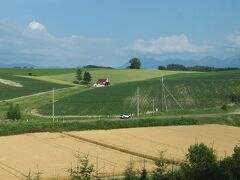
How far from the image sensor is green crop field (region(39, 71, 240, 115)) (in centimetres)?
6550

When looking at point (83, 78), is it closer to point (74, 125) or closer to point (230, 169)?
point (74, 125)

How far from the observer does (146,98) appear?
7306 centimetres

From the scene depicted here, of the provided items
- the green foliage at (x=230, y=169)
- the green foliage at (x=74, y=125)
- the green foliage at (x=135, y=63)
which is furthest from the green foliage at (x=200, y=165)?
the green foliage at (x=135, y=63)

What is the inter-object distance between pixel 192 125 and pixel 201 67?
449ft

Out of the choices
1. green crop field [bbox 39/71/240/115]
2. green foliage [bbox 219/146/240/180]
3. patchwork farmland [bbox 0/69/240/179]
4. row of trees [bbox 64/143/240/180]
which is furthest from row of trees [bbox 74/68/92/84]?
green foliage [bbox 219/146/240/180]

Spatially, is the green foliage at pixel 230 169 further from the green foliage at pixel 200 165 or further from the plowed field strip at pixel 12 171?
the plowed field strip at pixel 12 171

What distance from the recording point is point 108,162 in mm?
26438

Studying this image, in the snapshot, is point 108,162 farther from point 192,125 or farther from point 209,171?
point 192,125

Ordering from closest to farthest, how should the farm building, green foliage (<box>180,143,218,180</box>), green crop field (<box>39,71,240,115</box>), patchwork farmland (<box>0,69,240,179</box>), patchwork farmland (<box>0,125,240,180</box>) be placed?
green foliage (<box>180,143,218,180</box>), patchwork farmland (<box>0,125,240,180</box>), patchwork farmland (<box>0,69,240,179</box>), green crop field (<box>39,71,240,115</box>), the farm building

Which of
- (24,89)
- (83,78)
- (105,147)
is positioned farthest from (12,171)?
(83,78)

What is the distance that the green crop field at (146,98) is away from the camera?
6550 cm


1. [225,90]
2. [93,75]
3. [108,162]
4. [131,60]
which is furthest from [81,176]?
[131,60]

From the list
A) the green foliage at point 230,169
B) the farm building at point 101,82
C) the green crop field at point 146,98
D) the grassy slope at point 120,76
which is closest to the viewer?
the green foliage at point 230,169

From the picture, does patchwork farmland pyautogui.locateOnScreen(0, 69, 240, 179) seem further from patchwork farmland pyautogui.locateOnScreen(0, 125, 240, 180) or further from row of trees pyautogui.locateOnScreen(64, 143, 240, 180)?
row of trees pyautogui.locateOnScreen(64, 143, 240, 180)
